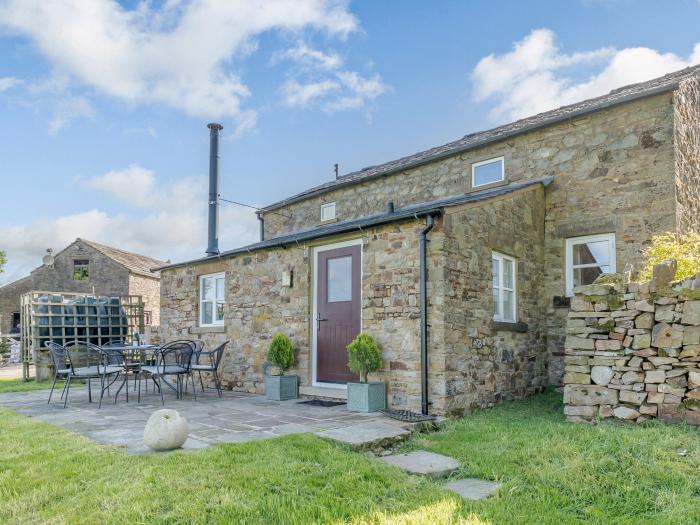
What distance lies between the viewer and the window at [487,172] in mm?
9586

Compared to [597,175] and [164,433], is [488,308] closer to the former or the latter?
[597,175]

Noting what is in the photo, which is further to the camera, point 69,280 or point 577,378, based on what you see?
point 69,280

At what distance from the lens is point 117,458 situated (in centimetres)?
407

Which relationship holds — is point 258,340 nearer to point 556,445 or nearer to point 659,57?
point 556,445

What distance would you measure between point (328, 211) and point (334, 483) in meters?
9.62

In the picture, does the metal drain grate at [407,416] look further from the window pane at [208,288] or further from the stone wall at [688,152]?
the window pane at [208,288]

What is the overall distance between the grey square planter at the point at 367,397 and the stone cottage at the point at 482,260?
15 cm

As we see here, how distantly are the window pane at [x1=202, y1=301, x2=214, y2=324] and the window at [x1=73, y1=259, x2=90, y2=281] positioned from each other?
19.2 metres

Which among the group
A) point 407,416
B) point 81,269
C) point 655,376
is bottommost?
point 407,416

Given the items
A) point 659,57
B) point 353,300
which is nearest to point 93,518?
point 353,300

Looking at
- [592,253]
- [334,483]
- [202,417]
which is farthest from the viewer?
[592,253]

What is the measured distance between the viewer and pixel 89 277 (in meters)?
26.0

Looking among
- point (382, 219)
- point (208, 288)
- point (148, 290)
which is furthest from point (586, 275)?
point (148, 290)

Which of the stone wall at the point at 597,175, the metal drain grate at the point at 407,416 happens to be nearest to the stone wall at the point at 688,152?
the stone wall at the point at 597,175
